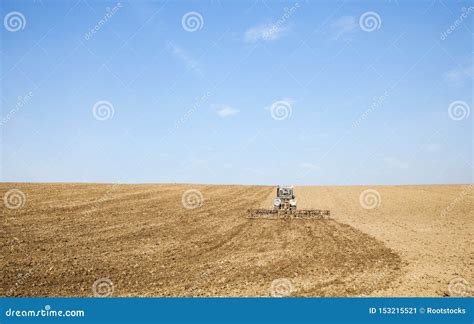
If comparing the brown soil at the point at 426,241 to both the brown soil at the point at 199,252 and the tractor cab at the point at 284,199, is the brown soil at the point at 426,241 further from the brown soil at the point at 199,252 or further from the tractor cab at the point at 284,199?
the tractor cab at the point at 284,199

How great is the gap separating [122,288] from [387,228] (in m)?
18.5

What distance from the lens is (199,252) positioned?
17.1 meters

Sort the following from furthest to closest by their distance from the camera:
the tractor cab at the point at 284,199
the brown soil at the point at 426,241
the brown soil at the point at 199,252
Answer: the tractor cab at the point at 284,199
the brown soil at the point at 426,241
the brown soil at the point at 199,252

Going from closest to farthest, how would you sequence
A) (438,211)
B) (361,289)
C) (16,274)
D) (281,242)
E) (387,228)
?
(361,289) → (16,274) → (281,242) → (387,228) → (438,211)

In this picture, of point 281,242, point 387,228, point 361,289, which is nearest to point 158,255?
point 281,242

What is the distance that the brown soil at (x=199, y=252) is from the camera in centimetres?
1241

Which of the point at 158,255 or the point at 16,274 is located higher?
the point at 158,255

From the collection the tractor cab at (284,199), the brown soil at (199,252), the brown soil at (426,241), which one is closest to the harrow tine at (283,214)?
the brown soil at (199,252)

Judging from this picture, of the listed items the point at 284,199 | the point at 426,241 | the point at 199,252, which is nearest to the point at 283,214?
the point at 284,199

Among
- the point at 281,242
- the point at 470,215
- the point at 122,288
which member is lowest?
the point at 122,288

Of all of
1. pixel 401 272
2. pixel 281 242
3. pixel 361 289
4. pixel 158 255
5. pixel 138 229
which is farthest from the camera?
pixel 138 229
